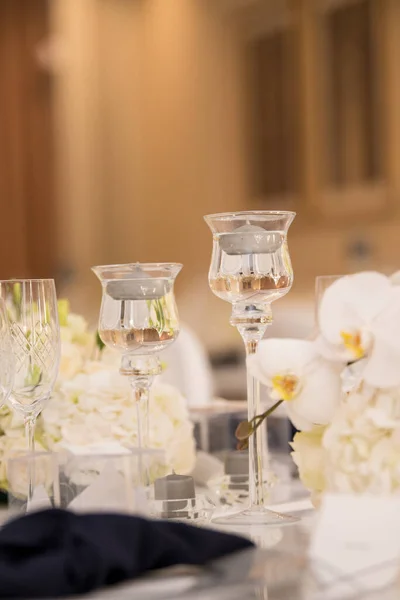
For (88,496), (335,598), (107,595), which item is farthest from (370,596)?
(88,496)

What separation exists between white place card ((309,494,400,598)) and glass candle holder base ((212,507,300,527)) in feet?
0.92

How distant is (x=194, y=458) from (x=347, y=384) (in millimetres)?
455

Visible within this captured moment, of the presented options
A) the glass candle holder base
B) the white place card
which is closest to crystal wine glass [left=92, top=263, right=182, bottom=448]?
the glass candle holder base

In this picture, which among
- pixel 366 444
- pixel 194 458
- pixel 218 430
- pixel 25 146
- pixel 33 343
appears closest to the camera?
pixel 366 444

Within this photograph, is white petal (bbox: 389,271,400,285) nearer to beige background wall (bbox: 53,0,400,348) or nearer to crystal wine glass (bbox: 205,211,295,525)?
crystal wine glass (bbox: 205,211,295,525)

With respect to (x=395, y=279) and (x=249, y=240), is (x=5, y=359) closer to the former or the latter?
(x=249, y=240)

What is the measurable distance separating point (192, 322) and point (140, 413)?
13.8 feet

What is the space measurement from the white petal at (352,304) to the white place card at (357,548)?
0.18 meters

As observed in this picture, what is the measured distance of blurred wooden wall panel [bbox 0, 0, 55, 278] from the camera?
6621 millimetres

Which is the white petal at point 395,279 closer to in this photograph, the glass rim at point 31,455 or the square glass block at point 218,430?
the glass rim at point 31,455

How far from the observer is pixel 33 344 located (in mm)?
1075

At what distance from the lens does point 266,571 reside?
796 mm

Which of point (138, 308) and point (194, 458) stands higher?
point (138, 308)

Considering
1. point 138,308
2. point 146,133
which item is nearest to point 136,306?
point 138,308
